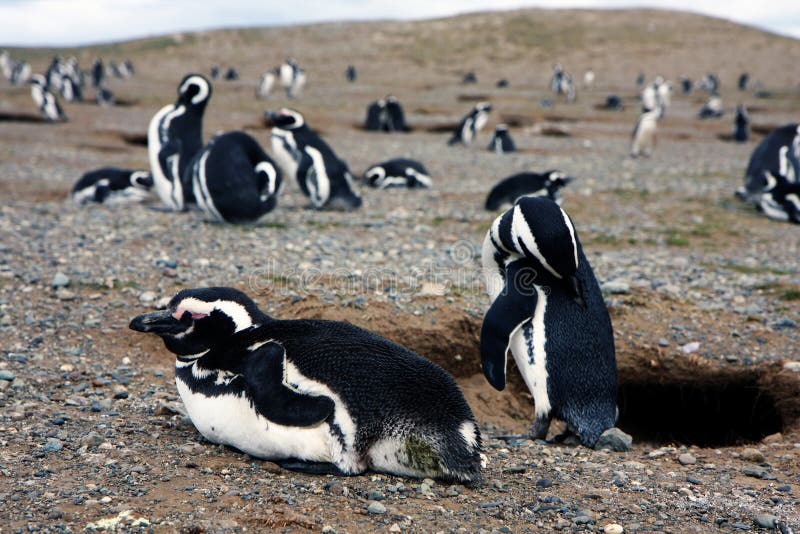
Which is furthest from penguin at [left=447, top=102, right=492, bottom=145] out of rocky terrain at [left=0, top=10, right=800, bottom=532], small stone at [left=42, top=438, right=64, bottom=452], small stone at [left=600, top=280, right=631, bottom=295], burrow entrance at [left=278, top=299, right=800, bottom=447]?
small stone at [left=42, top=438, right=64, bottom=452]

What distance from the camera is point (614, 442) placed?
10.8ft

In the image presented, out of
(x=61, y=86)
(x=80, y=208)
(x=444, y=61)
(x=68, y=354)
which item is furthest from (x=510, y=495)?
(x=444, y=61)

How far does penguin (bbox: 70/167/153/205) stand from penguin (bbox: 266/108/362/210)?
4.86 ft

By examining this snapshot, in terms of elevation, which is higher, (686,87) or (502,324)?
(686,87)

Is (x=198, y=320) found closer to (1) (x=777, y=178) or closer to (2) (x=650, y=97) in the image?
(1) (x=777, y=178)

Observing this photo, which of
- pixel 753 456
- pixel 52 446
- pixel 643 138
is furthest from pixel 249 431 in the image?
pixel 643 138

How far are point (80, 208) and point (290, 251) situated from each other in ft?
9.19

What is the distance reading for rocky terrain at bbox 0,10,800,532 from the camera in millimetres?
2375

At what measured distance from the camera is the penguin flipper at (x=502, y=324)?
3.28 meters

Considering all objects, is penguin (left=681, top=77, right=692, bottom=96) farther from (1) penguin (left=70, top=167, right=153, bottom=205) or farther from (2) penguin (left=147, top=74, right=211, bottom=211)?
(1) penguin (left=70, top=167, right=153, bottom=205)

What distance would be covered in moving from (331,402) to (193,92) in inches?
235

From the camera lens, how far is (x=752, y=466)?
304cm

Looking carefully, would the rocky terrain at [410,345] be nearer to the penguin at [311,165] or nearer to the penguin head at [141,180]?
the penguin at [311,165]

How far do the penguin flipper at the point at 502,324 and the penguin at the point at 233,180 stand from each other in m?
3.61
